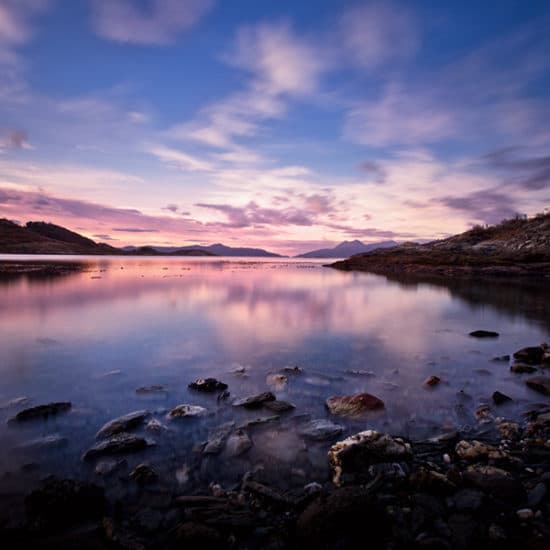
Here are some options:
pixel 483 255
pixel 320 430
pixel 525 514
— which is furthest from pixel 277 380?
pixel 483 255

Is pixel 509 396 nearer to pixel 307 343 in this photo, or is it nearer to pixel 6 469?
pixel 307 343

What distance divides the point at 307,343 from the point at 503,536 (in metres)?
12.2

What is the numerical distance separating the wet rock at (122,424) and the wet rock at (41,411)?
1.73 m

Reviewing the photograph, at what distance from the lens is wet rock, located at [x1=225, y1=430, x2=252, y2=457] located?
23.0 feet

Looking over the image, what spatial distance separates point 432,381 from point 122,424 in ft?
31.0

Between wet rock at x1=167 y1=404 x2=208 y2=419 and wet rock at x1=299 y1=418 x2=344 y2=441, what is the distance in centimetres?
266

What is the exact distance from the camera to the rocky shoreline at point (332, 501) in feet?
15.5

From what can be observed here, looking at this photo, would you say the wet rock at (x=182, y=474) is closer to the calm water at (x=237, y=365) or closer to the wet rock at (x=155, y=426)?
the calm water at (x=237, y=365)

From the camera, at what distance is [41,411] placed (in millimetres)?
8680

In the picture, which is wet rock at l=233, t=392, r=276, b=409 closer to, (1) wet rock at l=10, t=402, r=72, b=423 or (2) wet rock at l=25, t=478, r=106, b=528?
(2) wet rock at l=25, t=478, r=106, b=528

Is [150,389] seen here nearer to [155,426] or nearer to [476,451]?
[155,426]

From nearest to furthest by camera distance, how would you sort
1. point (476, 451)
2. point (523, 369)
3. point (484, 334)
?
point (476, 451), point (523, 369), point (484, 334)

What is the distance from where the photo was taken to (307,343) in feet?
55.1

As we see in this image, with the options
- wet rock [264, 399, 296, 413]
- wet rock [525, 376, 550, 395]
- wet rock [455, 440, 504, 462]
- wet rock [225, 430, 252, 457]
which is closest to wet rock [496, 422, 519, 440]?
wet rock [455, 440, 504, 462]
